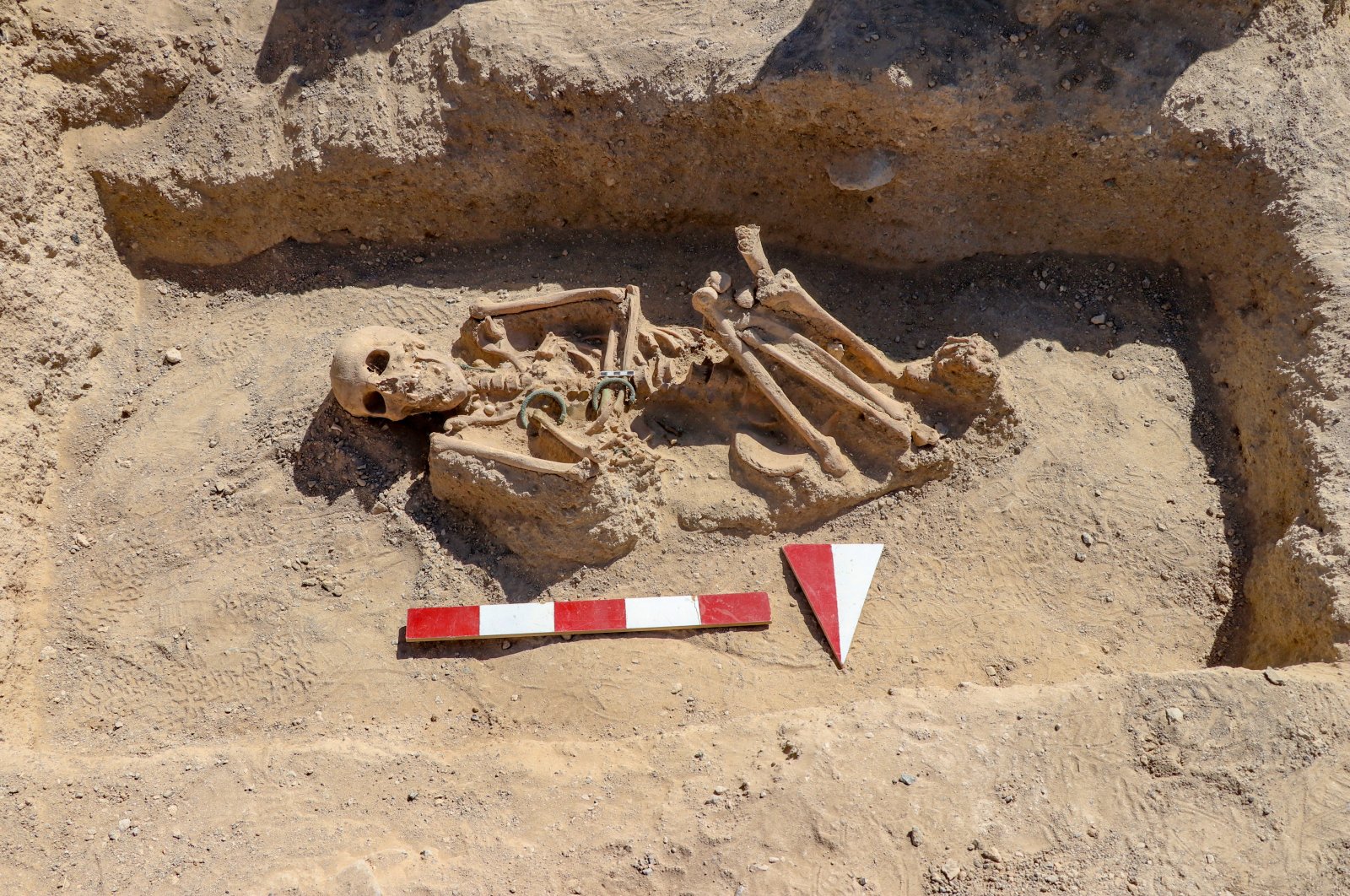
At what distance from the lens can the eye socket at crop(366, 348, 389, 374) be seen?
5.54 meters

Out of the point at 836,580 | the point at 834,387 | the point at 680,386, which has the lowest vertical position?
the point at 836,580

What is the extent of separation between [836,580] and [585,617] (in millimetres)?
1461

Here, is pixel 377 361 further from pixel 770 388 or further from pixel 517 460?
pixel 770 388

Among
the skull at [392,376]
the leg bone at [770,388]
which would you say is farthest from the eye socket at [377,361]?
the leg bone at [770,388]

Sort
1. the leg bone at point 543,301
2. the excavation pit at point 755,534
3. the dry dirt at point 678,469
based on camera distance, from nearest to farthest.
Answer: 1. the dry dirt at point 678,469
2. the excavation pit at point 755,534
3. the leg bone at point 543,301

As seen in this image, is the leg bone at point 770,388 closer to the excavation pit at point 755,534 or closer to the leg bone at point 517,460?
the excavation pit at point 755,534

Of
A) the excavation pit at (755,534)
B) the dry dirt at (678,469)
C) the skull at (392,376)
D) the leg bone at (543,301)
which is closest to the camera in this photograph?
the dry dirt at (678,469)

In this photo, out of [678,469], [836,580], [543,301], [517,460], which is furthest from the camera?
[543,301]

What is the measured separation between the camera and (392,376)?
5.46 metres

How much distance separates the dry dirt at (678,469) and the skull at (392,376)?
1.26 feet

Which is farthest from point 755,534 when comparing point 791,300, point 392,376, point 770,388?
point 392,376

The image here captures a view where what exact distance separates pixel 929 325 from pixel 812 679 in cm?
268

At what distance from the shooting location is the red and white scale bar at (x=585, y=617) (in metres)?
5.28

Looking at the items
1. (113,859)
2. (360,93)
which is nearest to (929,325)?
(360,93)
